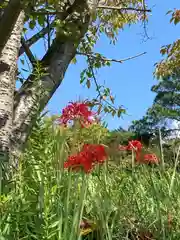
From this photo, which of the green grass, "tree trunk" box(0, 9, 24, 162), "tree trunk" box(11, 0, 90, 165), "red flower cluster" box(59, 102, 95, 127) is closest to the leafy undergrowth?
the green grass

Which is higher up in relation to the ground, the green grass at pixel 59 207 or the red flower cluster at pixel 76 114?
the red flower cluster at pixel 76 114

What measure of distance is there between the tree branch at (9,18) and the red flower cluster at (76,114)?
0.67 meters

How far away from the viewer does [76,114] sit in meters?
1.68

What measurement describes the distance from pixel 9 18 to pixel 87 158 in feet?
4.15

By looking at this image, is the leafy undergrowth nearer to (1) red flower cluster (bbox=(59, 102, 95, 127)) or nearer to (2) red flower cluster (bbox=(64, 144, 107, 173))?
(2) red flower cluster (bbox=(64, 144, 107, 173))

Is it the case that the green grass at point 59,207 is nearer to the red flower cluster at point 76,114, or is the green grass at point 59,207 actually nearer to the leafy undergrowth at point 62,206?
the leafy undergrowth at point 62,206

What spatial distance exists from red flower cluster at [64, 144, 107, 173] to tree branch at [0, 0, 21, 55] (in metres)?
1.12

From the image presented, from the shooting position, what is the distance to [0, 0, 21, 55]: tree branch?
2159 mm

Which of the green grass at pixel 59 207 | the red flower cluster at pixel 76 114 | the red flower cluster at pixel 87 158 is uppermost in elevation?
the red flower cluster at pixel 76 114

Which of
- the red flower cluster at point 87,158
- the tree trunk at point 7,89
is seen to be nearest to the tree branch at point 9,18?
the tree trunk at point 7,89

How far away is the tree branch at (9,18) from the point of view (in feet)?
7.08

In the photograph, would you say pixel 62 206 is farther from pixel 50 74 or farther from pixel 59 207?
pixel 50 74

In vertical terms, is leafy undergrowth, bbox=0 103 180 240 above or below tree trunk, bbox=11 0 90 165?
below

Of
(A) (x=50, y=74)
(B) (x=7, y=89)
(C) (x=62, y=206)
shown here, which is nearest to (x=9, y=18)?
(B) (x=7, y=89)
